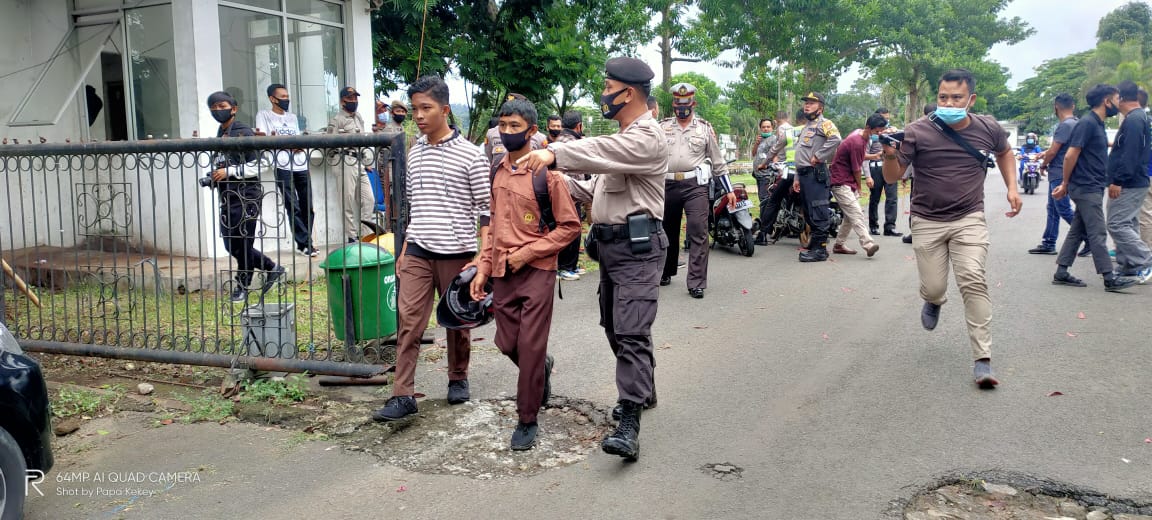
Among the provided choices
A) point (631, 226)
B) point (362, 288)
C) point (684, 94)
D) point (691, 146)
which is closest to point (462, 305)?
point (631, 226)

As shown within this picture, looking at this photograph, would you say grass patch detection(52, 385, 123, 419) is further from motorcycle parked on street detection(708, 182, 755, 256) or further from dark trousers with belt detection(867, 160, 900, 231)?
dark trousers with belt detection(867, 160, 900, 231)

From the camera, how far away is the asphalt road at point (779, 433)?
4.00 meters

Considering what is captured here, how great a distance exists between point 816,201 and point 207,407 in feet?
25.4

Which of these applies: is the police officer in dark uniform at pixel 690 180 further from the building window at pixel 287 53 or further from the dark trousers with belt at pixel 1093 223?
the building window at pixel 287 53

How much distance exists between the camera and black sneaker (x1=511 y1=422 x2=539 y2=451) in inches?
181

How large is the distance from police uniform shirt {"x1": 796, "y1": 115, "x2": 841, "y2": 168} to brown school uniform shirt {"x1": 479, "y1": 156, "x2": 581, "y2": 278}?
6.84 metres

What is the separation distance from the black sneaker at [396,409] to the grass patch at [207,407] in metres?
0.95

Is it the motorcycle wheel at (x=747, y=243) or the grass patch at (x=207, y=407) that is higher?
the motorcycle wheel at (x=747, y=243)

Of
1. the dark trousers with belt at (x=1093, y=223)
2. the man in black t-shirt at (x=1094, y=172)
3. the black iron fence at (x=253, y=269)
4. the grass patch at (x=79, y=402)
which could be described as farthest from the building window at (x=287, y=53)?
the dark trousers with belt at (x=1093, y=223)

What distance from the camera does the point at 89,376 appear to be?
20.9ft

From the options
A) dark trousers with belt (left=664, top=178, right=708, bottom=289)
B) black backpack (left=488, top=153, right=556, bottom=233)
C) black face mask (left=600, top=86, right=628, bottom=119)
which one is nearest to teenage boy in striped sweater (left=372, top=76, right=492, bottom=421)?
black backpack (left=488, top=153, right=556, bottom=233)

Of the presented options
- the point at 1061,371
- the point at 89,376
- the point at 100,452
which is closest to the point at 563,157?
the point at 100,452

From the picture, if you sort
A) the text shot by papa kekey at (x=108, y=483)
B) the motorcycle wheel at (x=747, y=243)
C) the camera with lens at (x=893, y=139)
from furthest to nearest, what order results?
1. the motorcycle wheel at (x=747, y=243)
2. the camera with lens at (x=893, y=139)
3. the text shot by papa kekey at (x=108, y=483)

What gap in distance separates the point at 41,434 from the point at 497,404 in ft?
8.01
